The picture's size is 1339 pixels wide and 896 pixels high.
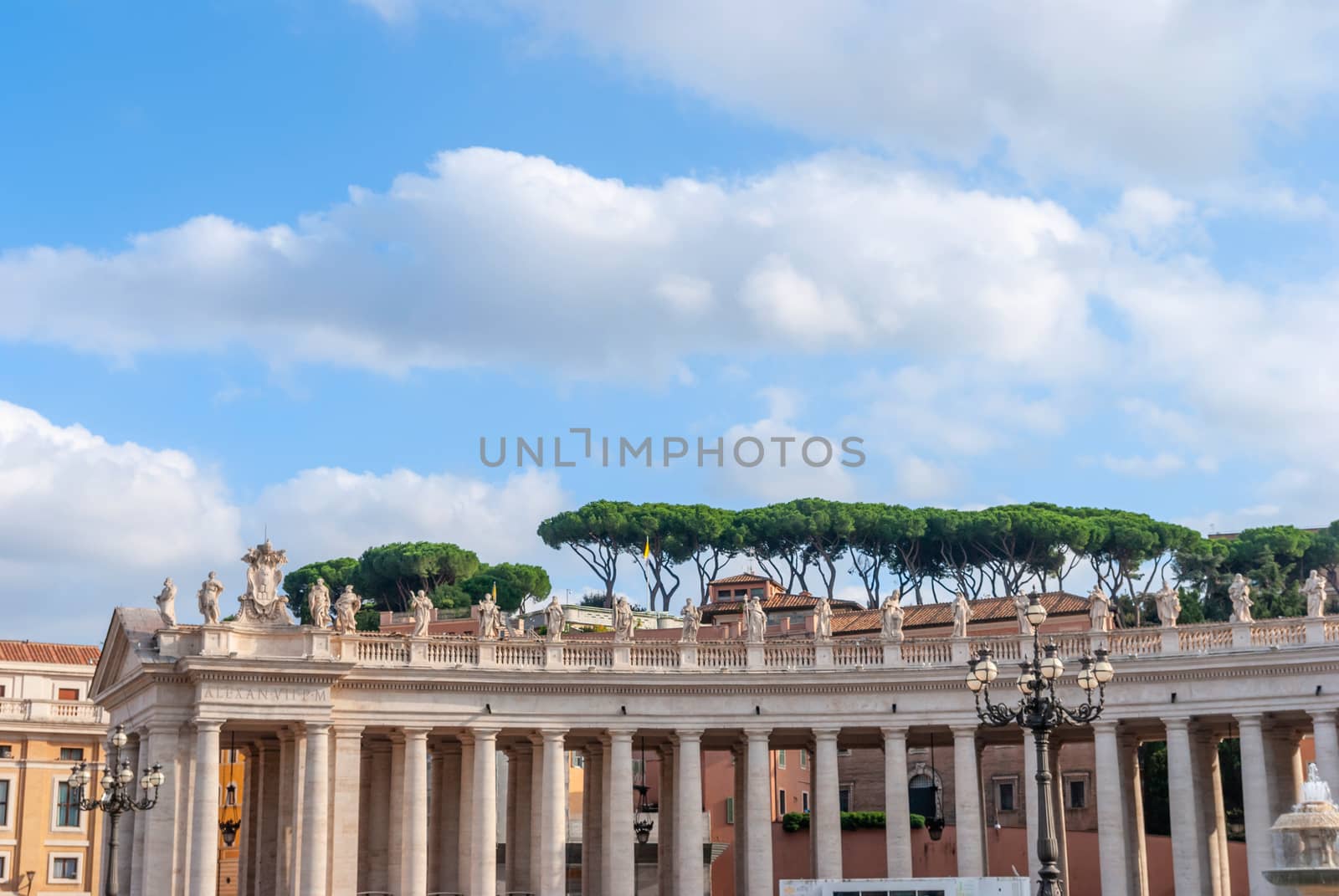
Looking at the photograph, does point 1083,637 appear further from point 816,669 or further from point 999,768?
point 999,768

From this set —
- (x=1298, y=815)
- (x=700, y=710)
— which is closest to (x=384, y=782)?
(x=700, y=710)

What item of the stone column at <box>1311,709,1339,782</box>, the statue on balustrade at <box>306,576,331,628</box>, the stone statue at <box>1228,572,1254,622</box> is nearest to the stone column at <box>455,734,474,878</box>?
the statue on balustrade at <box>306,576,331,628</box>

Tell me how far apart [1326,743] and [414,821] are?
114ft

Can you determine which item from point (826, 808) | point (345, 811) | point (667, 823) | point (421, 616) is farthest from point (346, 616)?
point (826, 808)

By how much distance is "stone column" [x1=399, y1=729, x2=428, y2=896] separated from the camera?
62.0 meters

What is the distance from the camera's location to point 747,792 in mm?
65562

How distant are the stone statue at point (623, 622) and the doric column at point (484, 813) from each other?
6405mm

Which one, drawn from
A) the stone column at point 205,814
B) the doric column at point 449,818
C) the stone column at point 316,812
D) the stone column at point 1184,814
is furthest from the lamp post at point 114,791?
the stone column at point 1184,814

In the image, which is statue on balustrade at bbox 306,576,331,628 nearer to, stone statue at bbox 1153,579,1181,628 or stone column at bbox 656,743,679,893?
stone column at bbox 656,743,679,893

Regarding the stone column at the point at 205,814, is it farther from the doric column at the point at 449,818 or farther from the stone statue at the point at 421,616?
the doric column at the point at 449,818

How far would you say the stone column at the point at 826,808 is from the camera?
64812 mm

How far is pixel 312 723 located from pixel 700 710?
51.3 feet

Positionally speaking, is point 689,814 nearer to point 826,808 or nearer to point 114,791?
point 826,808

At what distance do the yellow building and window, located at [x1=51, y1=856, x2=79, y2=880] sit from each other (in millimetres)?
45
